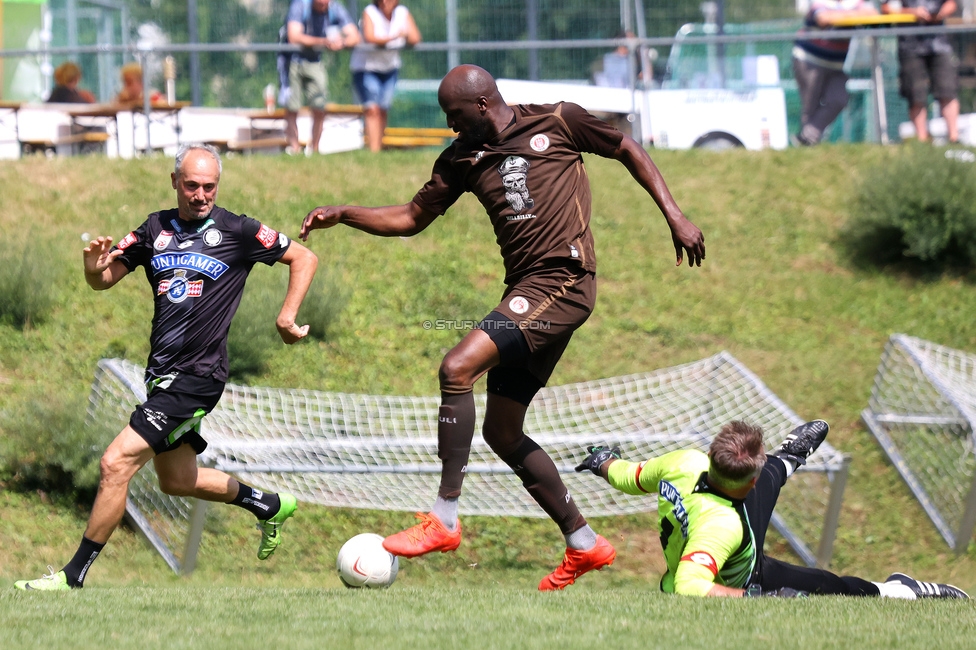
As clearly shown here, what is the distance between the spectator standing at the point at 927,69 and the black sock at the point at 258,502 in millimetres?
10528

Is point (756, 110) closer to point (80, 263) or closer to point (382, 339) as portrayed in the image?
Result: point (382, 339)

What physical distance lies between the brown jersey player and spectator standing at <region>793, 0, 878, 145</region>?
1025 cm

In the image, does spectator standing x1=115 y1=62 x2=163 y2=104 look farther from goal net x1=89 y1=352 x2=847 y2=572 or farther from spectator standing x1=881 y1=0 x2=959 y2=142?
spectator standing x1=881 y1=0 x2=959 y2=142

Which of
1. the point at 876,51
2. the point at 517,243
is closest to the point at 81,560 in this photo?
the point at 517,243

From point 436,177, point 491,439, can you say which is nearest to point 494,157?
point 436,177

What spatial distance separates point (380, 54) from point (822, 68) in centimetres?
574

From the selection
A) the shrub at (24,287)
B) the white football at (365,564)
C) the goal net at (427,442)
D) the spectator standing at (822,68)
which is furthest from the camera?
the spectator standing at (822,68)

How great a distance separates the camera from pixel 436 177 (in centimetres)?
594

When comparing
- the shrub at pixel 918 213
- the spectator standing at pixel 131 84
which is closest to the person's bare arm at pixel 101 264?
the shrub at pixel 918 213

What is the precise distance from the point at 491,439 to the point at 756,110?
455 inches

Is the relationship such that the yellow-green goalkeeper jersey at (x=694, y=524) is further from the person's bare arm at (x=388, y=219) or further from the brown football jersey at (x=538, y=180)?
the person's bare arm at (x=388, y=219)

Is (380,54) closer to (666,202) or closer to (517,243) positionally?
(517,243)

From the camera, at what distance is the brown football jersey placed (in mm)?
5602

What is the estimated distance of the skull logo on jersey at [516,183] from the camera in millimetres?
5605
